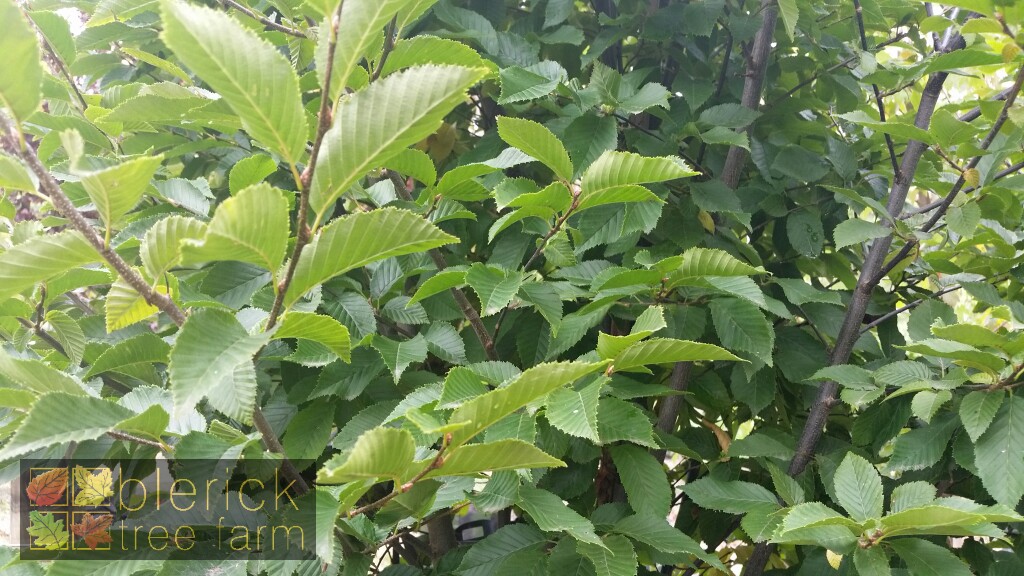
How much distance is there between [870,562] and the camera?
2.72ft

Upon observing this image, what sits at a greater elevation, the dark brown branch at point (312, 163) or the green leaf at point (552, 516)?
the dark brown branch at point (312, 163)

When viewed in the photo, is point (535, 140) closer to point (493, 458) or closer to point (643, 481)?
point (493, 458)

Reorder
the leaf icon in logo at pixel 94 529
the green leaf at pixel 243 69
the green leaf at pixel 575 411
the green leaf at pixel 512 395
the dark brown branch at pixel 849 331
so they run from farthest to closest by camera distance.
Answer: the dark brown branch at pixel 849 331
the leaf icon in logo at pixel 94 529
the green leaf at pixel 575 411
the green leaf at pixel 512 395
the green leaf at pixel 243 69

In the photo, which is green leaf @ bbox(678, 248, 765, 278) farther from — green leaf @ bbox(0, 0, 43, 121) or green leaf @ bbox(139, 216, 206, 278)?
green leaf @ bbox(0, 0, 43, 121)

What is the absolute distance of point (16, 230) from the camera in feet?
2.96

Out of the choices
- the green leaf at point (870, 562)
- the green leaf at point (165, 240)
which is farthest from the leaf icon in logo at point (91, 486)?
the green leaf at point (870, 562)

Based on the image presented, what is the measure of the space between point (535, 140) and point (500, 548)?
54 centimetres

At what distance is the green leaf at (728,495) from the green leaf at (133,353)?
0.75m

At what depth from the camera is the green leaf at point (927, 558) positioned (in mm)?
873

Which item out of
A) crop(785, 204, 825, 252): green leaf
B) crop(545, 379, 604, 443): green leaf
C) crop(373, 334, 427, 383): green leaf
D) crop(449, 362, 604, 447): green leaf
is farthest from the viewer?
A: crop(785, 204, 825, 252): green leaf

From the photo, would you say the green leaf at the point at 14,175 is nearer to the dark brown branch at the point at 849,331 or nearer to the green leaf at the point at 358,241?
the green leaf at the point at 358,241

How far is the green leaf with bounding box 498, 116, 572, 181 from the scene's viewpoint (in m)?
0.78

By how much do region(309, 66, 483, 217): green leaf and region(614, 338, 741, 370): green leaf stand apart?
0.35 metres

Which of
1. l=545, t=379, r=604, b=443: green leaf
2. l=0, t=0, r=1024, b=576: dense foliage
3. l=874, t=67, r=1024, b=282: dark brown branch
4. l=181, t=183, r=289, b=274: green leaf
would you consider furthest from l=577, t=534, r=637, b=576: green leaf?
l=874, t=67, r=1024, b=282: dark brown branch
